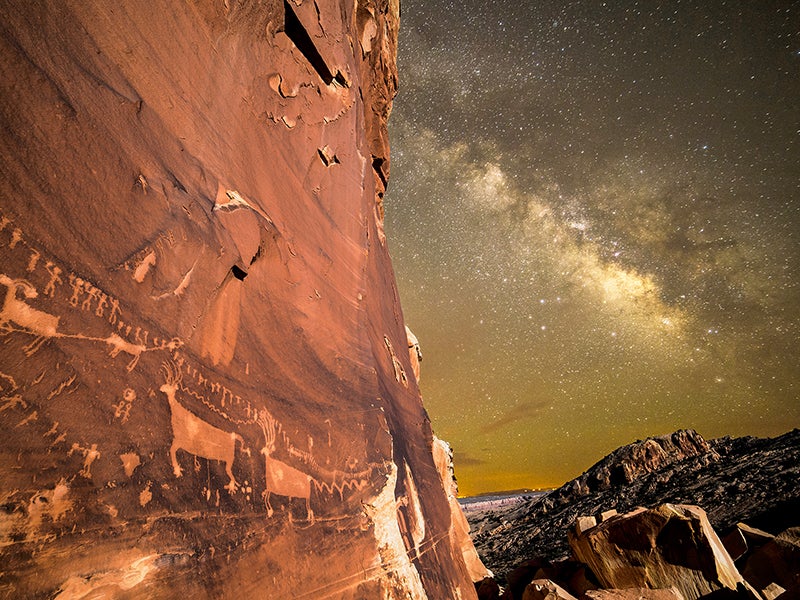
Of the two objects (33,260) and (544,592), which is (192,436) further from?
(544,592)

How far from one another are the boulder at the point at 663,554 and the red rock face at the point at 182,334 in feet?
8.73

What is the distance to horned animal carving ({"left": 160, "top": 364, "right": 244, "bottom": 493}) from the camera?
184cm

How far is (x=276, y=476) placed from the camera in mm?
2324

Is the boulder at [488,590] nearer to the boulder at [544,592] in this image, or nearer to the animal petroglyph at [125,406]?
the boulder at [544,592]

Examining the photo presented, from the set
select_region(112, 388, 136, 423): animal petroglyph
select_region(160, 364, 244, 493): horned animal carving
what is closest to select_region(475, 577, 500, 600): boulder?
select_region(160, 364, 244, 493): horned animal carving

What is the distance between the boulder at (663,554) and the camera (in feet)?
14.8

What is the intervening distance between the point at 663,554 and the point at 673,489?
847 inches

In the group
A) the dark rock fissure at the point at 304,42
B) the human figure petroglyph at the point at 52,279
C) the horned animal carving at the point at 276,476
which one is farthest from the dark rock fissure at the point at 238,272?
the dark rock fissure at the point at 304,42

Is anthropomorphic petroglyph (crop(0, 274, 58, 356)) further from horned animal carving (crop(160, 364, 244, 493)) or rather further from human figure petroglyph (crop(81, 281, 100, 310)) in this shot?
horned animal carving (crop(160, 364, 244, 493))

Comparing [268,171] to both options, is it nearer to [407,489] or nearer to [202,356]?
[202,356]

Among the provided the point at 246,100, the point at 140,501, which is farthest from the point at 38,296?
the point at 246,100

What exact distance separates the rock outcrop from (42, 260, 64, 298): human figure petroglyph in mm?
8974

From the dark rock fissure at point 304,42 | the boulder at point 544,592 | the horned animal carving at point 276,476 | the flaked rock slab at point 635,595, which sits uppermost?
the dark rock fissure at point 304,42

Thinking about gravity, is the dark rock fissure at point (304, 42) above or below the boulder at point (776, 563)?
above
